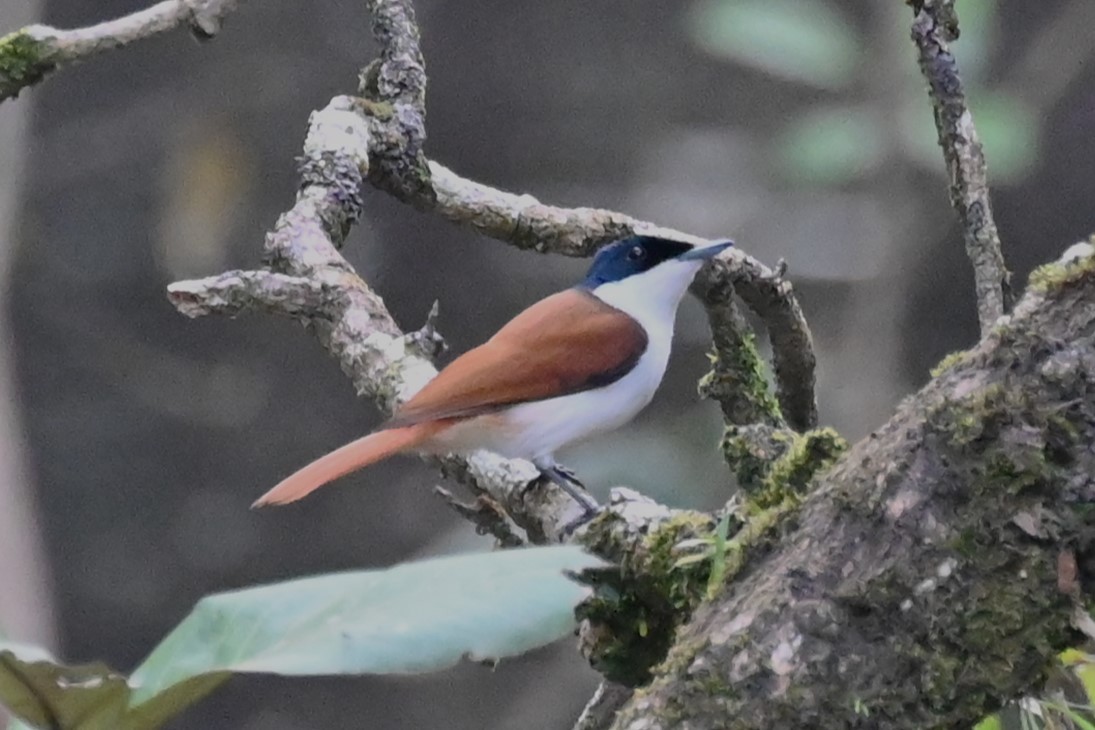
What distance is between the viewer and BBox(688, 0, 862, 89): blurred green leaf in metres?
2.57

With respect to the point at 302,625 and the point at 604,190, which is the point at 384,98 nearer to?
the point at 302,625

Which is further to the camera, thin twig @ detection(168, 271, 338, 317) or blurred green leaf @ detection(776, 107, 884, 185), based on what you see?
blurred green leaf @ detection(776, 107, 884, 185)

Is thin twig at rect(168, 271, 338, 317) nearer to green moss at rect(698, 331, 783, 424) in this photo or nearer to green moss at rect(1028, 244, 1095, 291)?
green moss at rect(698, 331, 783, 424)

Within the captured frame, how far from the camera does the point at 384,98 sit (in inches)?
74.4

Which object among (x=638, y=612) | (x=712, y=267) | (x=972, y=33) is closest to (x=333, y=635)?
(x=638, y=612)

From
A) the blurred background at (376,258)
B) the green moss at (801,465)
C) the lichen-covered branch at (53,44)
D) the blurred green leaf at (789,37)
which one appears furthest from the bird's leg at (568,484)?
the blurred background at (376,258)

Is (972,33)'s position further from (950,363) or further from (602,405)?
(950,363)

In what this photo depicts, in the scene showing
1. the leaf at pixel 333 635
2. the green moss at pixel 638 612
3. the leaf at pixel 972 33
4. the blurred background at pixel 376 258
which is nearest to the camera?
the leaf at pixel 333 635

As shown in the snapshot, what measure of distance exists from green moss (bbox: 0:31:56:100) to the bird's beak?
870 mm

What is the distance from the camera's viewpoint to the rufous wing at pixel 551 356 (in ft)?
6.46

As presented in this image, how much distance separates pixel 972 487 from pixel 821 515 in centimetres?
10

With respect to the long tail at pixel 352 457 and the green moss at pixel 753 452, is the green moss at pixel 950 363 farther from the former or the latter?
the long tail at pixel 352 457

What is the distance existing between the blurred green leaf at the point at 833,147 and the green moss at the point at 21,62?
1.65 m

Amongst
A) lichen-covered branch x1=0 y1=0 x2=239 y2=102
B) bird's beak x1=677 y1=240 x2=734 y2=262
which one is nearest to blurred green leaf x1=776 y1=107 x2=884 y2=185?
bird's beak x1=677 y1=240 x2=734 y2=262
